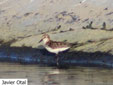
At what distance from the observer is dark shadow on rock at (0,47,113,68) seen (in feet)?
74.4

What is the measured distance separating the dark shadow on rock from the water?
4.07 ft

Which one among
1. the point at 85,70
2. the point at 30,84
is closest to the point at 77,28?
the point at 85,70

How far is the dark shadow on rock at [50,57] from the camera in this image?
22.7 metres

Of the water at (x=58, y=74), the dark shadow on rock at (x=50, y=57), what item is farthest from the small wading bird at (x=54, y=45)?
the water at (x=58, y=74)

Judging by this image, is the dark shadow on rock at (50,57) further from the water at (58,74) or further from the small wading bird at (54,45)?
the water at (58,74)

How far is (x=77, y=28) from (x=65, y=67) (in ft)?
10.7

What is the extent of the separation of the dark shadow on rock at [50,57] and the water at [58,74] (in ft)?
4.07

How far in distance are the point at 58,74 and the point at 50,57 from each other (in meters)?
3.91

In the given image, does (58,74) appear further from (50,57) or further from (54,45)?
(50,57)

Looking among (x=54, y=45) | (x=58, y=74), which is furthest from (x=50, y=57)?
(x=58, y=74)

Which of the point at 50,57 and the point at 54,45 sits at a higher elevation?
the point at 54,45

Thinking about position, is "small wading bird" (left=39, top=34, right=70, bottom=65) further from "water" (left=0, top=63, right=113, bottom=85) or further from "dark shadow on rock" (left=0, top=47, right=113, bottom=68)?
"water" (left=0, top=63, right=113, bottom=85)

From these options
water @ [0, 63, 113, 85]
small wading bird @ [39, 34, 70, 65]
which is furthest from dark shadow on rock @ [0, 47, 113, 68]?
water @ [0, 63, 113, 85]

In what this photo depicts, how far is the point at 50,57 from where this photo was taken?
941 inches
